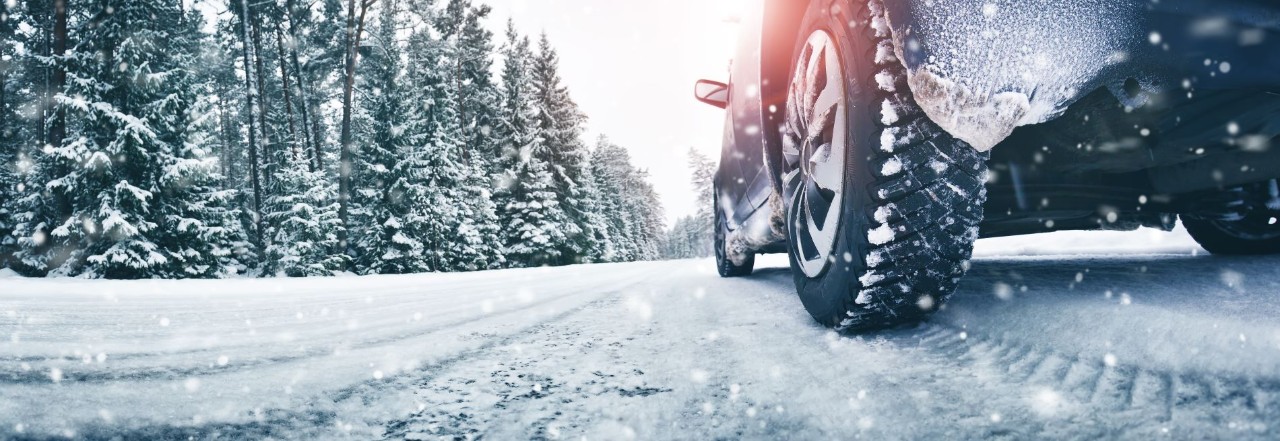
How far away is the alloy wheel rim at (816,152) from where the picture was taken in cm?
150

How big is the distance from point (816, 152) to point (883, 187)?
1.13 ft

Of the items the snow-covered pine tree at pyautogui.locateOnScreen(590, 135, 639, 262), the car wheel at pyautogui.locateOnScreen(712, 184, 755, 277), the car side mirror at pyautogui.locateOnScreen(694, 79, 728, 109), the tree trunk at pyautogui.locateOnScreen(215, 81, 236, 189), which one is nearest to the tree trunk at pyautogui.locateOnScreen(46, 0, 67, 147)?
the car wheel at pyautogui.locateOnScreen(712, 184, 755, 277)

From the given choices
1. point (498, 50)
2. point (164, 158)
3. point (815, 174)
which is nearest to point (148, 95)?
point (164, 158)

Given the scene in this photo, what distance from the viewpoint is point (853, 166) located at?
1.38 metres

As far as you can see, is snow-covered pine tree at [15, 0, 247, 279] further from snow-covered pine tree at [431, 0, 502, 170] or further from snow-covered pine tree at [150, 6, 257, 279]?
snow-covered pine tree at [431, 0, 502, 170]

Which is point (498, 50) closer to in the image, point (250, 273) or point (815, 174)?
point (250, 273)

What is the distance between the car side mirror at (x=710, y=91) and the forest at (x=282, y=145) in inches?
552

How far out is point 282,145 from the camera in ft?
75.1

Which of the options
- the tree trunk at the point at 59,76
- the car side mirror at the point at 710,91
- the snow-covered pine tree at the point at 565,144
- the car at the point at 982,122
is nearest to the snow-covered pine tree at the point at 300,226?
the tree trunk at the point at 59,76

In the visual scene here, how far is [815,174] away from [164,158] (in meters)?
16.6

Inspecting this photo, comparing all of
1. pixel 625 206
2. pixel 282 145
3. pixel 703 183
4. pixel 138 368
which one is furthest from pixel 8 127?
pixel 703 183

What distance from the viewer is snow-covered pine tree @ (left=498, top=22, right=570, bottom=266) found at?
21.3 metres

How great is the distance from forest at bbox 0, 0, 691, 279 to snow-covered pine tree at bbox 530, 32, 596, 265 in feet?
0.33

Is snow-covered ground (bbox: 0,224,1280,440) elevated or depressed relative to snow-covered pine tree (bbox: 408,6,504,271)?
depressed
